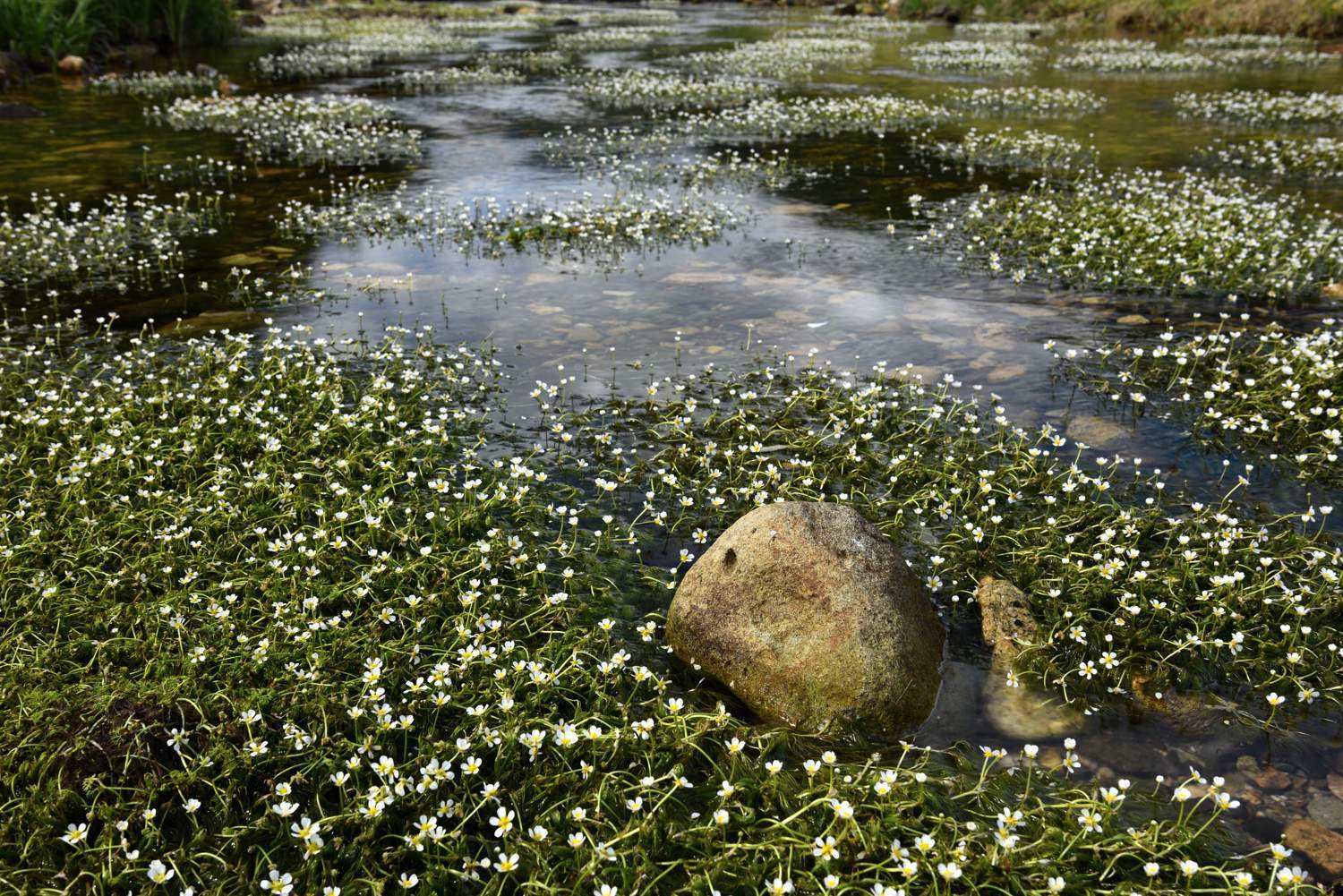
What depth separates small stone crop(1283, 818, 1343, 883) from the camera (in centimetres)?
437

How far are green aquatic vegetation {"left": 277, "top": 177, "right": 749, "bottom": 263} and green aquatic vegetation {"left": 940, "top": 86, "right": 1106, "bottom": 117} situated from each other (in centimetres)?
1271

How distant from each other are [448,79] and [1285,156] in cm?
2437

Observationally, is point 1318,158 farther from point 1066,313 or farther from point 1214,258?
point 1066,313

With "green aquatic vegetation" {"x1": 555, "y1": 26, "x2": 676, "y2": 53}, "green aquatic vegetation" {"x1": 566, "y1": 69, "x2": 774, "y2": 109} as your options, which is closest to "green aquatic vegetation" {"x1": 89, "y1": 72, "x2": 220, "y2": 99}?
"green aquatic vegetation" {"x1": 566, "y1": 69, "x2": 774, "y2": 109}

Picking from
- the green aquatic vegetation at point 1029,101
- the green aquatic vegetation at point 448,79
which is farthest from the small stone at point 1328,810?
the green aquatic vegetation at point 448,79

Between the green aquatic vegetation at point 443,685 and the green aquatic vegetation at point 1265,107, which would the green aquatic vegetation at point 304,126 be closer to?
the green aquatic vegetation at point 443,685

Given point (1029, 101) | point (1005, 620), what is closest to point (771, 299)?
point (1005, 620)

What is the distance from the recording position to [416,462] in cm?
767

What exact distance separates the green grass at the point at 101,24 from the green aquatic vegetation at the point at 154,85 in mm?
1935

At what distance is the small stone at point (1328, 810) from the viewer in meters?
4.61

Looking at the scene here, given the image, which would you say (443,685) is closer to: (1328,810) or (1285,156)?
(1328,810)

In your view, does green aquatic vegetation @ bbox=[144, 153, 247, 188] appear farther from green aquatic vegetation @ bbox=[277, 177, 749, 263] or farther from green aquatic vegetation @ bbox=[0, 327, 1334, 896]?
green aquatic vegetation @ bbox=[0, 327, 1334, 896]

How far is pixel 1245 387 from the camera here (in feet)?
29.0

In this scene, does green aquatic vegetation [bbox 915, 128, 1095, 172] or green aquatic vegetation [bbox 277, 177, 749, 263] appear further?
green aquatic vegetation [bbox 915, 128, 1095, 172]
